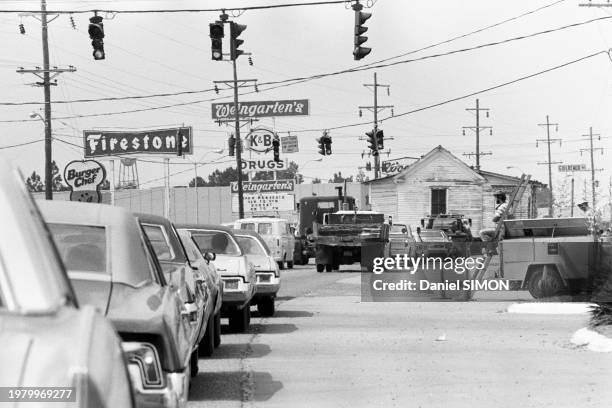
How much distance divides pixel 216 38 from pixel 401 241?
41.9 ft

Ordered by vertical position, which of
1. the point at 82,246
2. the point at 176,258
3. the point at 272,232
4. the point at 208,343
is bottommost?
the point at 208,343

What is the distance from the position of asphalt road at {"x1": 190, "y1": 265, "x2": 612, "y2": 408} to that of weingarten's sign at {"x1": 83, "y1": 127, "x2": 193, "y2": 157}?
159 ft

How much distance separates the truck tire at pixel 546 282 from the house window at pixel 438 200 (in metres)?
59.4

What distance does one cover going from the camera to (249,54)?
176ft

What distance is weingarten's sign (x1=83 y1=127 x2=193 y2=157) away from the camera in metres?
68.1

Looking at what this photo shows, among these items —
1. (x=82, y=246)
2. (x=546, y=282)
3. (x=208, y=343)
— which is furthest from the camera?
(x=546, y=282)

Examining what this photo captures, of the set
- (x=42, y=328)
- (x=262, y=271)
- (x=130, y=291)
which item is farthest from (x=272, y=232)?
(x=42, y=328)

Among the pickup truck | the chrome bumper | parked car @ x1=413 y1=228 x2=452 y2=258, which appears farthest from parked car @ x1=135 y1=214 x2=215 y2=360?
the pickup truck

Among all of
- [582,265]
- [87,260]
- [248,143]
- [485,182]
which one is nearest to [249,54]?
[248,143]

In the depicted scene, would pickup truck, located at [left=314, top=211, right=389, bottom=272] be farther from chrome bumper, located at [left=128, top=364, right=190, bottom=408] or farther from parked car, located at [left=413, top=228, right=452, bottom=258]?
chrome bumper, located at [left=128, top=364, right=190, bottom=408]

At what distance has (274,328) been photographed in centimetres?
1756

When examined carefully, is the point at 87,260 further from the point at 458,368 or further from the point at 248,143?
the point at 248,143

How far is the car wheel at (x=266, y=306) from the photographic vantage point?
1977 centimetres

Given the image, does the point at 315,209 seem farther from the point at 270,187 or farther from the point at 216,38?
the point at 216,38
